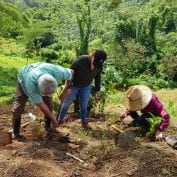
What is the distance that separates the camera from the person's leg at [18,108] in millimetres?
6484

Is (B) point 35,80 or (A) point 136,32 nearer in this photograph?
(B) point 35,80

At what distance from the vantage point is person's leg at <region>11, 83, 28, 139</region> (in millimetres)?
6484

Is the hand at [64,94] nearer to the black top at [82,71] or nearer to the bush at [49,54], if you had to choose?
the black top at [82,71]

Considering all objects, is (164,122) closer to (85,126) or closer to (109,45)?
(85,126)

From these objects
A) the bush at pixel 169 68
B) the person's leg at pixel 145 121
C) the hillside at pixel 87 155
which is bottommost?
the bush at pixel 169 68

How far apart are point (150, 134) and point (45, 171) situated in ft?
6.63

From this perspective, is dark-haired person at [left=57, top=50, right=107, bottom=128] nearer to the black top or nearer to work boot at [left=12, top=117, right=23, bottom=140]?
the black top

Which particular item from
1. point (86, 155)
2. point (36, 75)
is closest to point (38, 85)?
point (36, 75)

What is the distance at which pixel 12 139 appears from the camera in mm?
6652

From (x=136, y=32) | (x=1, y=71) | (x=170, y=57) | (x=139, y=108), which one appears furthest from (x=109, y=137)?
(x=136, y=32)

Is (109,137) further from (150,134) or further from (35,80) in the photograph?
(35,80)

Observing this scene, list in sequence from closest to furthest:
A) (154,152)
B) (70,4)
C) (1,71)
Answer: (154,152) < (1,71) < (70,4)

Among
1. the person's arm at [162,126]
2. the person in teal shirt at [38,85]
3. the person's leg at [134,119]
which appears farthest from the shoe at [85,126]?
the person's arm at [162,126]

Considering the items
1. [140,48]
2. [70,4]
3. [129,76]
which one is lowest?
[129,76]
